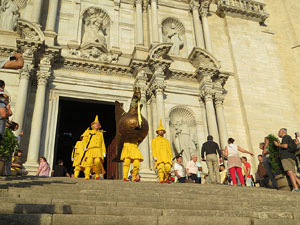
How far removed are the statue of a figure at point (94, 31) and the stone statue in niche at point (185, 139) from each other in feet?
18.1

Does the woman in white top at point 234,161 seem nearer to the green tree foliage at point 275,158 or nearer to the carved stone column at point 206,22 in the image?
the green tree foliage at point 275,158

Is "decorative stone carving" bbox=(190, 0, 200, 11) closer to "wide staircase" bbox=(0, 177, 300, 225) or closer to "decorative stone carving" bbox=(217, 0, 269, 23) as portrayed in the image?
"decorative stone carving" bbox=(217, 0, 269, 23)

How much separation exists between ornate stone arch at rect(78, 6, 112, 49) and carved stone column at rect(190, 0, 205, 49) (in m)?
4.82

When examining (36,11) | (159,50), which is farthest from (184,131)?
(36,11)

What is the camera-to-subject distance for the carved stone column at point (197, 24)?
1570 centimetres

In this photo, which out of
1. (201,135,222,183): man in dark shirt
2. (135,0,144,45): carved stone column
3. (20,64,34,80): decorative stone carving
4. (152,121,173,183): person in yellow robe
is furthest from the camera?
(135,0,144,45): carved stone column

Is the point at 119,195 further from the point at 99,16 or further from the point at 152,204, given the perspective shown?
the point at 99,16

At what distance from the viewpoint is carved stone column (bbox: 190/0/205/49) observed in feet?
51.5

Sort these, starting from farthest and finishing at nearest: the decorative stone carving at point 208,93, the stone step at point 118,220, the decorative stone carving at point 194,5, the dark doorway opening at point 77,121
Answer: the dark doorway opening at point 77,121
the decorative stone carving at point 194,5
the decorative stone carving at point 208,93
the stone step at point 118,220

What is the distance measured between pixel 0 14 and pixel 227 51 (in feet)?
39.7

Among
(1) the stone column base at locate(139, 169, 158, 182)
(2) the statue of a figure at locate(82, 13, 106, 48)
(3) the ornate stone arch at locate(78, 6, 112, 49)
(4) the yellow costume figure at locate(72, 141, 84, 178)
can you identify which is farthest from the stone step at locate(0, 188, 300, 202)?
(3) the ornate stone arch at locate(78, 6, 112, 49)

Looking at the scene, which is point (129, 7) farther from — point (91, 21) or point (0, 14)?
point (0, 14)

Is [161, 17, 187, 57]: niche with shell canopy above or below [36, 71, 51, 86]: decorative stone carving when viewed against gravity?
above

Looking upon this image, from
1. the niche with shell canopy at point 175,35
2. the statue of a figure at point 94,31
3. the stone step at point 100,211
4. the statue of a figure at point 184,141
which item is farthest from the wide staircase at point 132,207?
the niche with shell canopy at point 175,35
